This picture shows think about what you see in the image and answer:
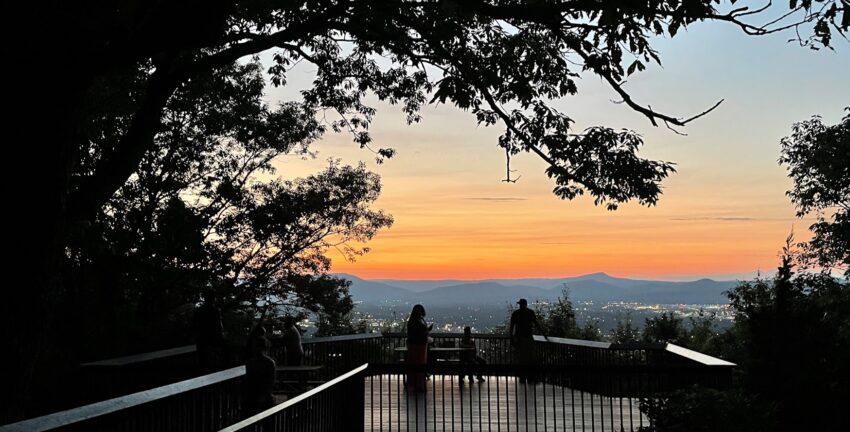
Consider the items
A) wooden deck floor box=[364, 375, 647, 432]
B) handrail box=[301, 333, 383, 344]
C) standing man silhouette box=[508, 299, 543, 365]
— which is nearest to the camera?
wooden deck floor box=[364, 375, 647, 432]

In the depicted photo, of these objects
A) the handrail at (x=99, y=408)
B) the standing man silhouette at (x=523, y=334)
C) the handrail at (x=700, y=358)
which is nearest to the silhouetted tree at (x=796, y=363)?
the handrail at (x=700, y=358)

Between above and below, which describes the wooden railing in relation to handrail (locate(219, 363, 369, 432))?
below

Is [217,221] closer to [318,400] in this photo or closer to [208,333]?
[208,333]

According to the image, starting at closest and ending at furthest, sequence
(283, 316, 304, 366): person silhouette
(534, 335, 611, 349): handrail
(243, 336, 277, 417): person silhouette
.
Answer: (243, 336, 277, 417): person silhouette
(283, 316, 304, 366): person silhouette
(534, 335, 611, 349): handrail

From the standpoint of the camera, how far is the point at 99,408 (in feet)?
24.5

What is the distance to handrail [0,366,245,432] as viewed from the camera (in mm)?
6430

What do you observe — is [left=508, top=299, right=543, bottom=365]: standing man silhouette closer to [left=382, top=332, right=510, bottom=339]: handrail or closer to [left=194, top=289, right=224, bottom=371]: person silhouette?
[left=382, top=332, right=510, bottom=339]: handrail

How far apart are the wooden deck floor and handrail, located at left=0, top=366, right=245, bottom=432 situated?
3050 millimetres

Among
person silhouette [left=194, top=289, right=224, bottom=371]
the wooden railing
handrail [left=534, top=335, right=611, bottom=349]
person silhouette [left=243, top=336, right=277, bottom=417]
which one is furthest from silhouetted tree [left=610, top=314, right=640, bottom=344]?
person silhouette [left=243, top=336, right=277, bottom=417]

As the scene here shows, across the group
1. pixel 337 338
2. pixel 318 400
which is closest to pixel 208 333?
pixel 337 338

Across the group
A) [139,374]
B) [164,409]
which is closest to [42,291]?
[164,409]

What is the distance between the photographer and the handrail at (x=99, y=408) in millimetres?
6430

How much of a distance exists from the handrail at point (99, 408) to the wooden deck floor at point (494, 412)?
305 cm

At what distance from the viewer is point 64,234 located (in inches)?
353
